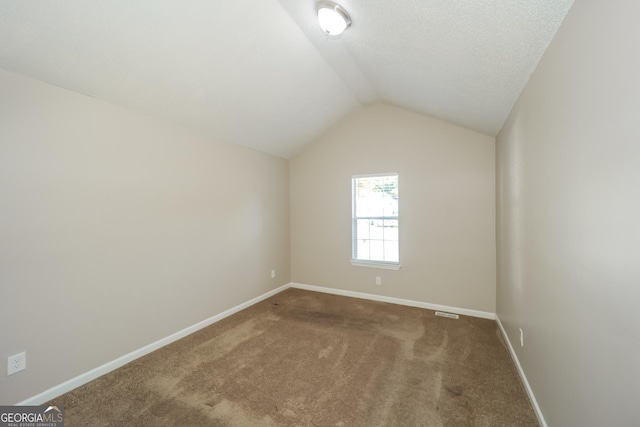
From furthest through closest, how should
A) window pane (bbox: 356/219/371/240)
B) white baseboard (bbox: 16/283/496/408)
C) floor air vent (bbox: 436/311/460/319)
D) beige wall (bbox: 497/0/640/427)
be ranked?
1. window pane (bbox: 356/219/371/240)
2. floor air vent (bbox: 436/311/460/319)
3. white baseboard (bbox: 16/283/496/408)
4. beige wall (bbox: 497/0/640/427)

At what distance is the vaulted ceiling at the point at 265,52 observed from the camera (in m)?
1.55

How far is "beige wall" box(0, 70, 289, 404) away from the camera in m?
1.82

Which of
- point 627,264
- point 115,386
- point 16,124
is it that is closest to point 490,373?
point 627,264

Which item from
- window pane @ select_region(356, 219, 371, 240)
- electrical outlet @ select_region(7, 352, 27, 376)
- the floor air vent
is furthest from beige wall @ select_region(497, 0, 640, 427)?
electrical outlet @ select_region(7, 352, 27, 376)

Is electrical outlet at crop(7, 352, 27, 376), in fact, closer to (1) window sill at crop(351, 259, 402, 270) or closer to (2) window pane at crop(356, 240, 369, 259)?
(1) window sill at crop(351, 259, 402, 270)

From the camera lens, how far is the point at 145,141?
8.39 feet

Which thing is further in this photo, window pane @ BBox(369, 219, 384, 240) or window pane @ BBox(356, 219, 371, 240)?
window pane @ BBox(356, 219, 371, 240)

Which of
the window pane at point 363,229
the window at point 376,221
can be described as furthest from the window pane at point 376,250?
the window pane at point 363,229

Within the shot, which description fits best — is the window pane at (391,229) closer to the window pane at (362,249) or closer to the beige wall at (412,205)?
the beige wall at (412,205)

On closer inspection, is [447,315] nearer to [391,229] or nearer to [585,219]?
[391,229]

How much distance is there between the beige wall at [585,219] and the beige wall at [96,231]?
3.18 metres

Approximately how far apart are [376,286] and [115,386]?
10.5 feet

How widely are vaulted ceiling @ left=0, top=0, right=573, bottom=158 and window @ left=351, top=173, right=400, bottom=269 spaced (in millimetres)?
1290

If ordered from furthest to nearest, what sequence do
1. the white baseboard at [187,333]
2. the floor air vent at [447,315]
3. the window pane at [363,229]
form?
the window pane at [363,229] → the floor air vent at [447,315] → the white baseboard at [187,333]
